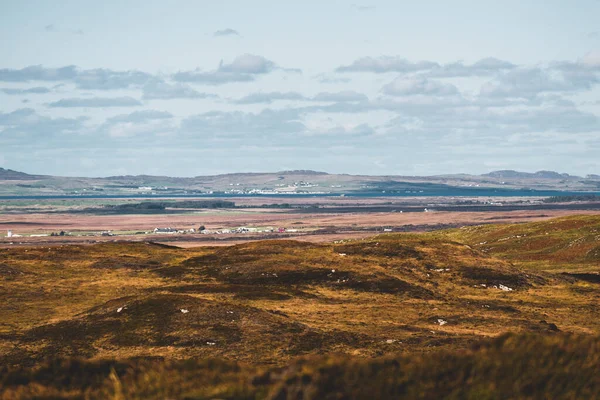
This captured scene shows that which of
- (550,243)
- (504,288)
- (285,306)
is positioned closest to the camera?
(285,306)

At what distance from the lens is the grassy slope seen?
40.9 metres

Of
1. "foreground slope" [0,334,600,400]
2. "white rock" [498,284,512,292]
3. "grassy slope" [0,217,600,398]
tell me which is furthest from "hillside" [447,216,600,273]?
"foreground slope" [0,334,600,400]

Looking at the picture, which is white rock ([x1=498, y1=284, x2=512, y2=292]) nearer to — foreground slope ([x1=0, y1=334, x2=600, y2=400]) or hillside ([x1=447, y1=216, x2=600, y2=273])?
hillside ([x1=447, y1=216, x2=600, y2=273])

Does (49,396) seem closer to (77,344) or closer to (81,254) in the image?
(77,344)

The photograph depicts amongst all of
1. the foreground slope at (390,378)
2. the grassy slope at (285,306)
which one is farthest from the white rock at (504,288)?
the foreground slope at (390,378)

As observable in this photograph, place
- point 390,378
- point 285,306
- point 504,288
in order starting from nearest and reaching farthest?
point 390,378
point 285,306
point 504,288

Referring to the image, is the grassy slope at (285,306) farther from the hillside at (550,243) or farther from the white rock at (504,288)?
the hillside at (550,243)

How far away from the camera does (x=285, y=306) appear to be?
57.3 metres

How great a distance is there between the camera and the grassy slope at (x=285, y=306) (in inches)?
1610

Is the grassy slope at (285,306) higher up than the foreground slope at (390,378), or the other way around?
the foreground slope at (390,378)

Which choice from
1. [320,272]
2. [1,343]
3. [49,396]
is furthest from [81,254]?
[49,396]

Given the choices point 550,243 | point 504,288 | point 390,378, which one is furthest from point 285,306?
point 550,243

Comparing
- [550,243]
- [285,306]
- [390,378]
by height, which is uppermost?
[390,378]

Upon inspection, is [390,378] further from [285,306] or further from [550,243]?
[550,243]
